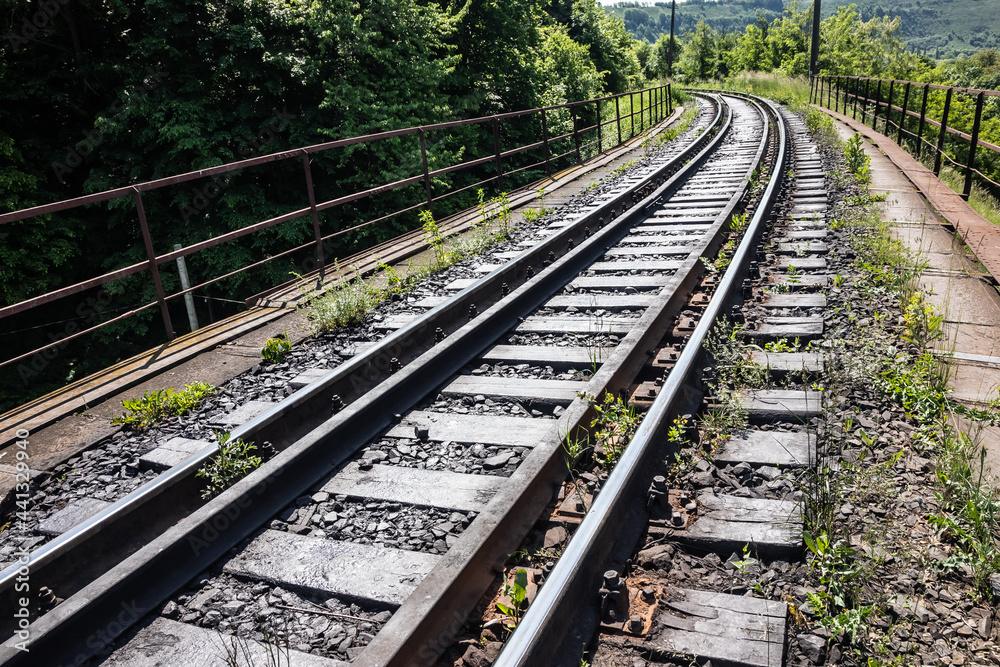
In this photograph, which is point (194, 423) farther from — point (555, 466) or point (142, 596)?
point (555, 466)

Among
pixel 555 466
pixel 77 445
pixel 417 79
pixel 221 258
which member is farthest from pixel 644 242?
pixel 417 79

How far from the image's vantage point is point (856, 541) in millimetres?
2611

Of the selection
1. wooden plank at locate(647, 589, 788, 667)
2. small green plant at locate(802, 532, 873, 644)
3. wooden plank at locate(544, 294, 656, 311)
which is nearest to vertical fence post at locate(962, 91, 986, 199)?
wooden plank at locate(544, 294, 656, 311)

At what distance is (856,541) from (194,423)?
3.62 m

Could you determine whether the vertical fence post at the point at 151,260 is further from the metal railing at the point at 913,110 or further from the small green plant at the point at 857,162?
the small green plant at the point at 857,162

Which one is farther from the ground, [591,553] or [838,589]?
[591,553]

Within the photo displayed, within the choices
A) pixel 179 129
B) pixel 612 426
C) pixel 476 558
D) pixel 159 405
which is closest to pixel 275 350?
pixel 159 405

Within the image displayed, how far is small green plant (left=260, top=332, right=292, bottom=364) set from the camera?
505cm

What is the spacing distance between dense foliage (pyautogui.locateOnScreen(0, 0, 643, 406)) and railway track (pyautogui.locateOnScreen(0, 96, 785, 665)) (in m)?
10.6

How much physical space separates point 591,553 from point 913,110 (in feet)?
71.6

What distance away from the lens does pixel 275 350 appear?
5.08 meters

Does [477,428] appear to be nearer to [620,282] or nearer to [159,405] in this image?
[159,405]

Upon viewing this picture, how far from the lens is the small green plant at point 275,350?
5047 millimetres

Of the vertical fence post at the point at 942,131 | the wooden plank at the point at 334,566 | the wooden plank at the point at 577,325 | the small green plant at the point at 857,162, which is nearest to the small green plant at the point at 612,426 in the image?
the wooden plank at the point at 334,566
